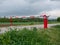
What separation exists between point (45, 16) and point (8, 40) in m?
5.24

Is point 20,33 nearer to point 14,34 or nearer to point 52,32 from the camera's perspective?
point 14,34

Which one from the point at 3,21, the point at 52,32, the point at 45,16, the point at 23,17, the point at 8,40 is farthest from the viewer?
the point at 3,21

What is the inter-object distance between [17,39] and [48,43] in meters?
1.38

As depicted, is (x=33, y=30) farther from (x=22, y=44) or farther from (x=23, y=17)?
(x=23, y=17)

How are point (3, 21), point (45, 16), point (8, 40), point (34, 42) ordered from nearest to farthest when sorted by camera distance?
point (8, 40) → point (34, 42) → point (45, 16) → point (3, 21)

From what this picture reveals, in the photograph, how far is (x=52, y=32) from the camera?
12.3 m

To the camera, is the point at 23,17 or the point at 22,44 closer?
the point at 22,44

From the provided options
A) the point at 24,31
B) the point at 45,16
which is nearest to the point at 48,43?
the point at 24,31

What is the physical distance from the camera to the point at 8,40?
29.6ft

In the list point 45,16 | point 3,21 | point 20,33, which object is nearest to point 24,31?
point 20,33

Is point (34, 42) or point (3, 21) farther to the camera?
point (3, 21)

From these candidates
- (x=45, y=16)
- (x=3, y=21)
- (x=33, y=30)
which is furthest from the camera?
(x=3, y=21)

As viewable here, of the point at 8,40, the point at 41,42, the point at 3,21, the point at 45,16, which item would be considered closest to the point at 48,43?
the point at 41,42

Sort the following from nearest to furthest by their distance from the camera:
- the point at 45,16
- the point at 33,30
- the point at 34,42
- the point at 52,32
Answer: the point at 34,42
the point at 33,30
the point at 52,32
the point at 45,16
